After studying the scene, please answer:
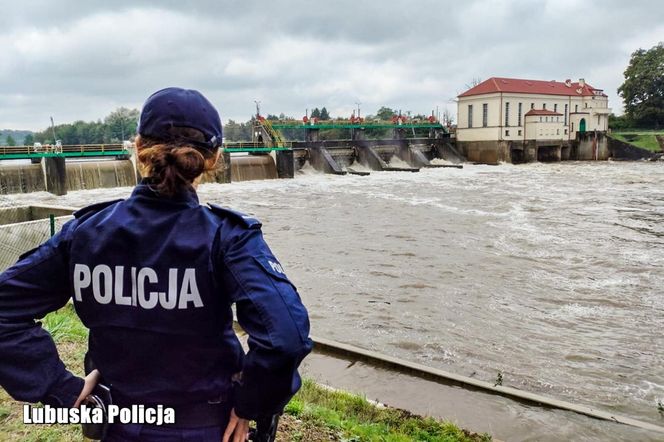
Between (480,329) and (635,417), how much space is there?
2459mm

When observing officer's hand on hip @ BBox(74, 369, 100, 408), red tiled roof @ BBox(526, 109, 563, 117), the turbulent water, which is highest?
red tiled roof @ BBox(526, 109, 563, 117)

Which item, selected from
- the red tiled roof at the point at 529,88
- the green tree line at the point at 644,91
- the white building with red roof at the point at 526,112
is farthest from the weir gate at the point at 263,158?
the green tree line at the point at 644,91

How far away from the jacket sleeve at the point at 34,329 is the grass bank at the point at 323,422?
1705 mm

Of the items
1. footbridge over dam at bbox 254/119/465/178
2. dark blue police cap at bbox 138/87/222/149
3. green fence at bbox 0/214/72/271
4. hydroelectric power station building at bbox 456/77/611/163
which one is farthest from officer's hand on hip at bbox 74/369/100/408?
hydroelectric power station building at bbox 456/77/611/163

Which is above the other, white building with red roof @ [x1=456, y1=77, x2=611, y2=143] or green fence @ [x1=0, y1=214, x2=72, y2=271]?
white building with red roof @ [x1=456, y1=77, x2=611, y2=143]

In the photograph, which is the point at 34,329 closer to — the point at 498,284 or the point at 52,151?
the point at 498,284

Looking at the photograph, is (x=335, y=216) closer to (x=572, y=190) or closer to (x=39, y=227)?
(x=39, y=227)

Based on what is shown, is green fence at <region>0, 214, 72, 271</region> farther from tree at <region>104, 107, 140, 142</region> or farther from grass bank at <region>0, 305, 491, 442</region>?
tree at <region>104, 107, 140, 142</region>

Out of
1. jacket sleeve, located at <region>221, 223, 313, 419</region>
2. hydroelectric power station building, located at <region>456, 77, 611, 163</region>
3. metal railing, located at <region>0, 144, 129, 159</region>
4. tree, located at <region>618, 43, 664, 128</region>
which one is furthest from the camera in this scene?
tree, located at <region>618, 43, 664, 128</region>

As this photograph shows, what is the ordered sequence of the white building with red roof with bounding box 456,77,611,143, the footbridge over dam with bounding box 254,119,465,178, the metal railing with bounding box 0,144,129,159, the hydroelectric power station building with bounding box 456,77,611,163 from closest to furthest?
the metal railing with bounding box 0,144,129,159 → the footbridge over dam with bounding box 254,119,465,178 → the hydroelectric power station building with bounding box 456,77,611,163 → the white building with red roof with bounding box 456,77,611,143

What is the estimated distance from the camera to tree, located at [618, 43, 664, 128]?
63.6 m

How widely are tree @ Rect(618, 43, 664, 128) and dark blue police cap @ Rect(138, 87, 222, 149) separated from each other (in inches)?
2920

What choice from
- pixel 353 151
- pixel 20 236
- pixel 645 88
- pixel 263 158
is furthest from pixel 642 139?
pixel 20 236

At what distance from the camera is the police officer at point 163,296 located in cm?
133
